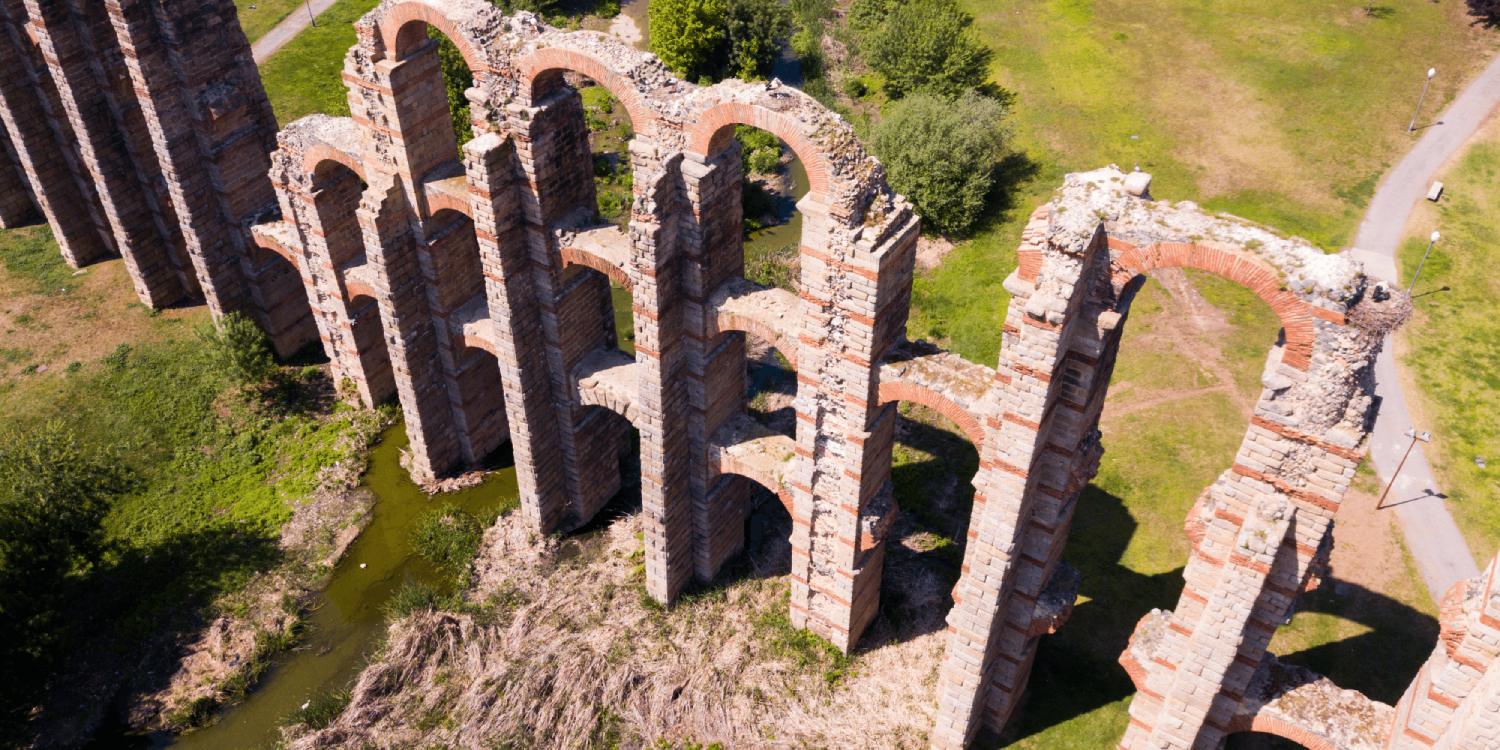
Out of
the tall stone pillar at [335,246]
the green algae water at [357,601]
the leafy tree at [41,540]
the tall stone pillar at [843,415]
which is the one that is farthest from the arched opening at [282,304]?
the tall stone pillar at [843,415]

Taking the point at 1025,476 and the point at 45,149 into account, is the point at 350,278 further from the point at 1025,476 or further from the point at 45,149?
the point at 1025,476

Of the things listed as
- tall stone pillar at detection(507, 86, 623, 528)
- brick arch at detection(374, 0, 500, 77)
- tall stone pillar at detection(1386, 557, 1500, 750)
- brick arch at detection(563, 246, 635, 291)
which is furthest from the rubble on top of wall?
brick arch at detection(374, 0, 500, 77)

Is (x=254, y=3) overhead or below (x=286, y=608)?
overhead

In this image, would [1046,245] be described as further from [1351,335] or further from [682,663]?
[682,663]

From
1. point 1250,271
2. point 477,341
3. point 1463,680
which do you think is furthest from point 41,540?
point 1463,680

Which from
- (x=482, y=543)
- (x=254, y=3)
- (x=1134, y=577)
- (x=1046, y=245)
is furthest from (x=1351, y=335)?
(x=254, y=3)
